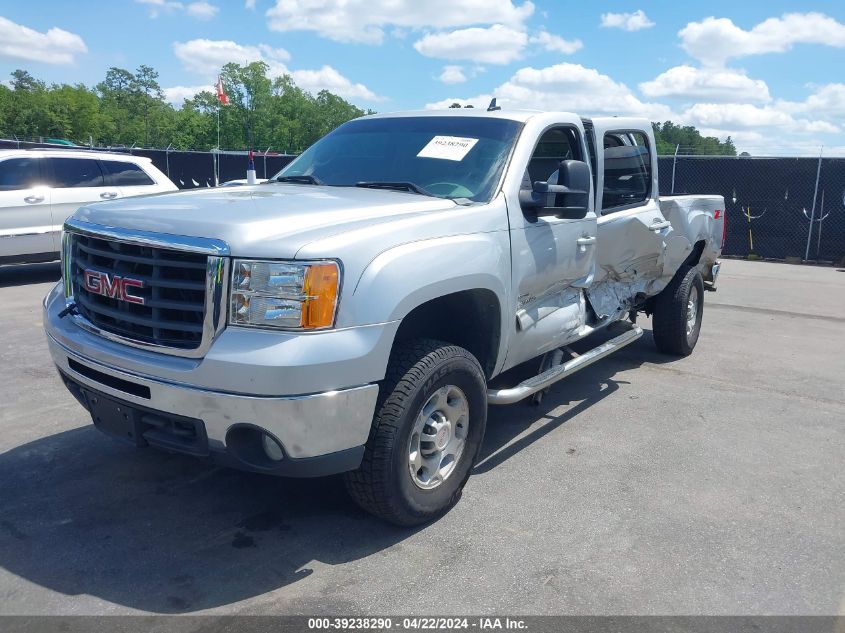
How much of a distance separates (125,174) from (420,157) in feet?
27.6

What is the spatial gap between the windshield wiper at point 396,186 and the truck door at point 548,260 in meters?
0.48

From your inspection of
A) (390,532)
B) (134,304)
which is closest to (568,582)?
(390,532)

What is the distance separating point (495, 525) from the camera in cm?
362

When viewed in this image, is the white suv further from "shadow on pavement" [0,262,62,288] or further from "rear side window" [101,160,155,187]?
"shadow on pavement" [0,262,62,288]

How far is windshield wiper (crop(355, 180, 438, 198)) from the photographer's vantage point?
4.05m

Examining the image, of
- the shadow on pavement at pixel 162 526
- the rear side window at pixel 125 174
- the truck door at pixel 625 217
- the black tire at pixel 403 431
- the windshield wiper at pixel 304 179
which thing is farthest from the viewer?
the rear side window at pixel 125 174

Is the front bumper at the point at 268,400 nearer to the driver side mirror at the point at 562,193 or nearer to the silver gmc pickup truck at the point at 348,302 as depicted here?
the silver gmc pickup truck at the point at 348,302

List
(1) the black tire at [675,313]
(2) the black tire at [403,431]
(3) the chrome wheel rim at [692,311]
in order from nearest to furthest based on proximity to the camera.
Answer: (2) the black tire at [403,431], (1) the black tire at [675,313], (3) the chrome wheel rim at [692,311]

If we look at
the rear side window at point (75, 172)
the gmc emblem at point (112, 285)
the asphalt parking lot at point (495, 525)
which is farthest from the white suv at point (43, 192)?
the gmc emblem at point (112, 285)

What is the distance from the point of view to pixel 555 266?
4.43 metres

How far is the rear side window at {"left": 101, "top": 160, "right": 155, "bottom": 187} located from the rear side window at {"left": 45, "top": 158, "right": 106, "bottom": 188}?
16 cm

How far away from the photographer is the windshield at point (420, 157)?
4.14m

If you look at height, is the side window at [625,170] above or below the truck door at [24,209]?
above

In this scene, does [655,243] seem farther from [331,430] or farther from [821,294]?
[821,294]
